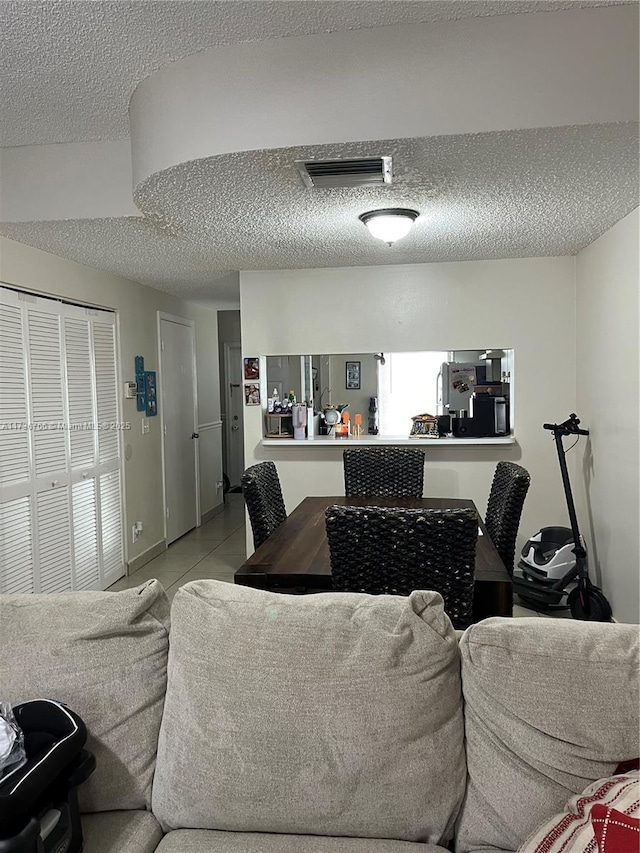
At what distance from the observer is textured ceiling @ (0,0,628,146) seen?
2041mm

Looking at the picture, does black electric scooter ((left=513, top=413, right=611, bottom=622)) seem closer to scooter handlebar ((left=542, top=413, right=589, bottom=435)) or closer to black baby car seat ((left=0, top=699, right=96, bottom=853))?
scooter handlebar ((left=542, top=413, right=589, bottom=435))

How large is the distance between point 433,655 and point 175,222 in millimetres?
2606

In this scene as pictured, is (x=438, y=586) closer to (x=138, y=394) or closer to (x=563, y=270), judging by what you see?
(x=563, y=270)

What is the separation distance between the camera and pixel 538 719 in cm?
136

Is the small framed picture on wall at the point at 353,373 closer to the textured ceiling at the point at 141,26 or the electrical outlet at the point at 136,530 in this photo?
the electrical outlet at the point at 136,530

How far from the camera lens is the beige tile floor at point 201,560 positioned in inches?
190

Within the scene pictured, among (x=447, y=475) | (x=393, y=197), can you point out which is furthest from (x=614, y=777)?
(x=447, y=475)

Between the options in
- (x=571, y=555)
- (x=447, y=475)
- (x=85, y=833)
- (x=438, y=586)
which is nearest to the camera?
(x=85, y=833)

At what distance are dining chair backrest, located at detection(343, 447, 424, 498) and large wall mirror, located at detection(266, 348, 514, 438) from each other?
36.3 inches

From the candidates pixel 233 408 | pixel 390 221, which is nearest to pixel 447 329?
pixel 390 221

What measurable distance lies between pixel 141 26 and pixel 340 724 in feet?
7.18

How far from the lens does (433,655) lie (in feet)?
4.74

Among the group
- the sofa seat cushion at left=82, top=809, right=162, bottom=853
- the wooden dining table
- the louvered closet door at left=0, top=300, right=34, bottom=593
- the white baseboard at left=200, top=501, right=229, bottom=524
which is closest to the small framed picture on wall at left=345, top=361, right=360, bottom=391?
the wooden dining table

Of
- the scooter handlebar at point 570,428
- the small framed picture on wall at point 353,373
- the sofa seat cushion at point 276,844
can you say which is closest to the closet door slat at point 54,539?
the small framed picture on wall at point 353,373
